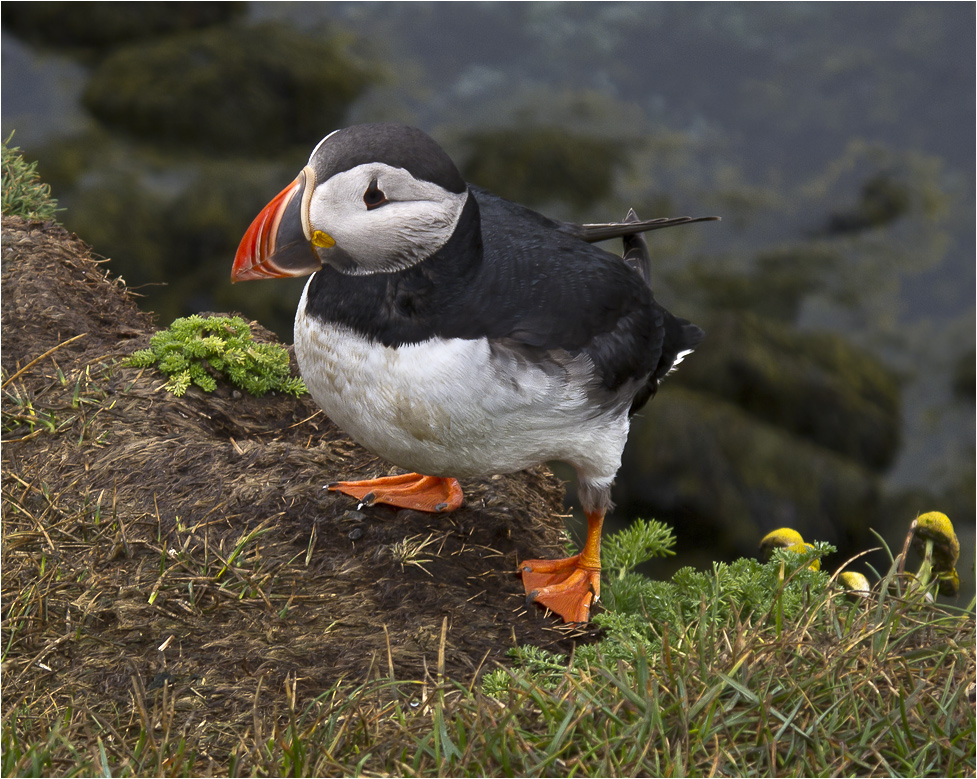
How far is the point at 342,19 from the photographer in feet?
25.9

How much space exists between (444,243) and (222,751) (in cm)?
173

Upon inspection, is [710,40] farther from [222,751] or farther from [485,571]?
[222,751]

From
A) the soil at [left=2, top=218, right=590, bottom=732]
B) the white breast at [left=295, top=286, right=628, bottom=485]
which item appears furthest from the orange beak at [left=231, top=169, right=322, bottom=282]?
the soil at [left=2, top=218, right=590, bottom=732]

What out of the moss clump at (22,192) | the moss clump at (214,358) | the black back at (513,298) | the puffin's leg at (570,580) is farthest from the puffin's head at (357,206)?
the moss clump at (22,192)

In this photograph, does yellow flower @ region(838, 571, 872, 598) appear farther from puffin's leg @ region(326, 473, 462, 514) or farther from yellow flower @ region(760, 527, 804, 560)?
puffin's leg @ region(326, 473, 462, 514)

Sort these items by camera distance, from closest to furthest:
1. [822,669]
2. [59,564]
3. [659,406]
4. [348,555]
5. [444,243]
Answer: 1. [822,669]
2. [444,243]
3. [59,564]
4. [348,555]
5. [659,406]

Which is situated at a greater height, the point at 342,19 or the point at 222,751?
the point at 342,19

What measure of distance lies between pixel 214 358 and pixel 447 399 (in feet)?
6.84

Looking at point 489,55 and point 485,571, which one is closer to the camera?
point 485,571

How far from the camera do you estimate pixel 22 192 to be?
584cm

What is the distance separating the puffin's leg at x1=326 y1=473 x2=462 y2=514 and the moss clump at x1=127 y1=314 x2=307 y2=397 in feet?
3.26

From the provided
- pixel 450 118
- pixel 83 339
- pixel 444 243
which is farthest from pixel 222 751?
pixel 450 118

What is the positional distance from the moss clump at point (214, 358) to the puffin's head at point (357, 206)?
1.72 metres

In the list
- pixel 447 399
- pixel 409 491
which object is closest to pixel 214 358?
pixel 409 491
